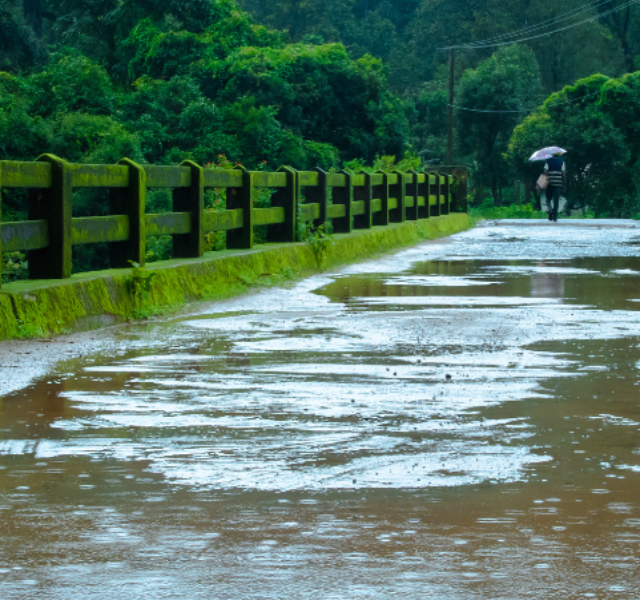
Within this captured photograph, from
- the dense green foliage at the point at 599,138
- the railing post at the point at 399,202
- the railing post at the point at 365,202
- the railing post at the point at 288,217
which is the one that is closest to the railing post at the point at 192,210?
the railing post at the point at 288,217

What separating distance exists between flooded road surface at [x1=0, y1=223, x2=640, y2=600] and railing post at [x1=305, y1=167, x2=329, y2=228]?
7792mm

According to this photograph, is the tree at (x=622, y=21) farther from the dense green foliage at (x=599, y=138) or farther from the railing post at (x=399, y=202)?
the railing post at (x=399, y=202)

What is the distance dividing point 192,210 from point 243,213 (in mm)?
1685

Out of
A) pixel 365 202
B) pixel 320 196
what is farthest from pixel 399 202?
pixel 320 196

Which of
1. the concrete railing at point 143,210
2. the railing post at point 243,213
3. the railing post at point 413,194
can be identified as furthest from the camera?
the railing post at point 413,194

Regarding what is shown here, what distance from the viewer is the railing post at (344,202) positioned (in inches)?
727

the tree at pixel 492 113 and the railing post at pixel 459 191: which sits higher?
the tree at pixel 492 113

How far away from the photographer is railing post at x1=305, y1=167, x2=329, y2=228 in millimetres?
17016

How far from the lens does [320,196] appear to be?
56.1 ft

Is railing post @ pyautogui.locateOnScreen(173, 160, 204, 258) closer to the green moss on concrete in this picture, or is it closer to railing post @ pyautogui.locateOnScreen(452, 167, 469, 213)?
the green moss on concrete

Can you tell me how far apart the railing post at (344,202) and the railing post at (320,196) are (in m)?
1.33

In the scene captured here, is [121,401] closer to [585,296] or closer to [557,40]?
[585,296]

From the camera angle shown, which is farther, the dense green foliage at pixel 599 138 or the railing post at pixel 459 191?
the dense green foliage at pixel 599 138

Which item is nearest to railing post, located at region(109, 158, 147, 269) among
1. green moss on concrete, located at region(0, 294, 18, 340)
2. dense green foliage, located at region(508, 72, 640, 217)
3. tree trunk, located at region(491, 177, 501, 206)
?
green moss on concrete, located at region(0, 294, 18, 340)
